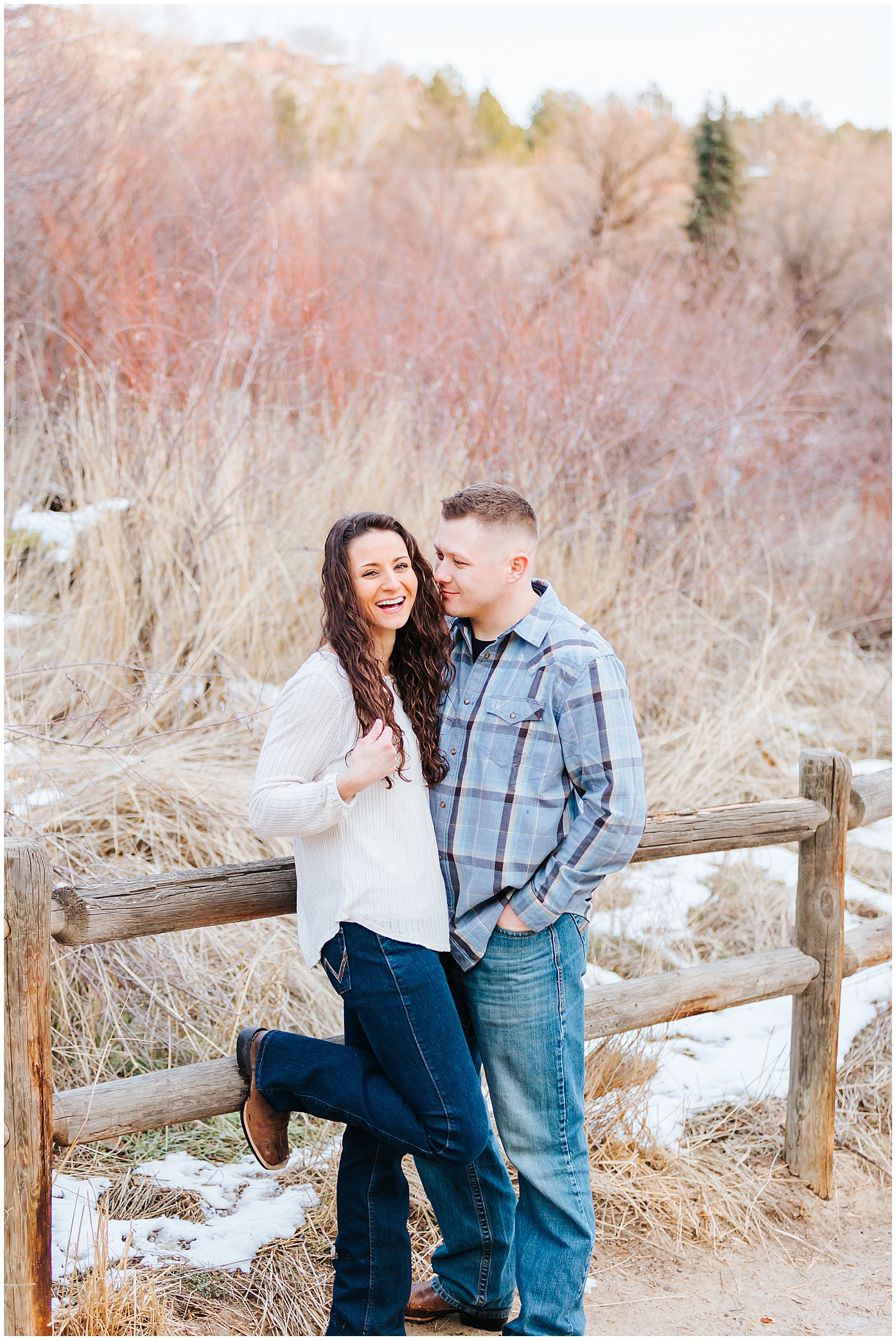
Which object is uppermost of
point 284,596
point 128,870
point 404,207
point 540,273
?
point 404,207

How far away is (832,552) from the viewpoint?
8.74 meters

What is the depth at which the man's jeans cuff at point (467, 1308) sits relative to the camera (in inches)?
105

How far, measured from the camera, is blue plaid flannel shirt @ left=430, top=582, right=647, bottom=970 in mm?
2357

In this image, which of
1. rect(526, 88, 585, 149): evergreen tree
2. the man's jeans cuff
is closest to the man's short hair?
the man's jeans cuff

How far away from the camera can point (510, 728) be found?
244 centimetres

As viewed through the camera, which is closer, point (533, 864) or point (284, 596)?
point (533, 864)

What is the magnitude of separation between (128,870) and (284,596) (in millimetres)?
2029

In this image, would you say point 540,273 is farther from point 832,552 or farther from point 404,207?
point 832,552

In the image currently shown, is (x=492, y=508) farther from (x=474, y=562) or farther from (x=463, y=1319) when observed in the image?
(x=463, y=1319)

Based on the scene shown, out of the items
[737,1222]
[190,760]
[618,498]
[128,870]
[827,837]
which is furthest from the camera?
[618,498]

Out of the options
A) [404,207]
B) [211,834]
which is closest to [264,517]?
[211,834]

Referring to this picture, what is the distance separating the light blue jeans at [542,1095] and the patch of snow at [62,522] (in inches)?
141

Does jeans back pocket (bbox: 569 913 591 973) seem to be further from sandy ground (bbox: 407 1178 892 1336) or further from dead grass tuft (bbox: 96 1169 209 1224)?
dead grass tuft (bbox: 96 1169 209 1224)

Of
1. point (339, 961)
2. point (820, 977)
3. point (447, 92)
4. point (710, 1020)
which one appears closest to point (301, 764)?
point (339, 961)
